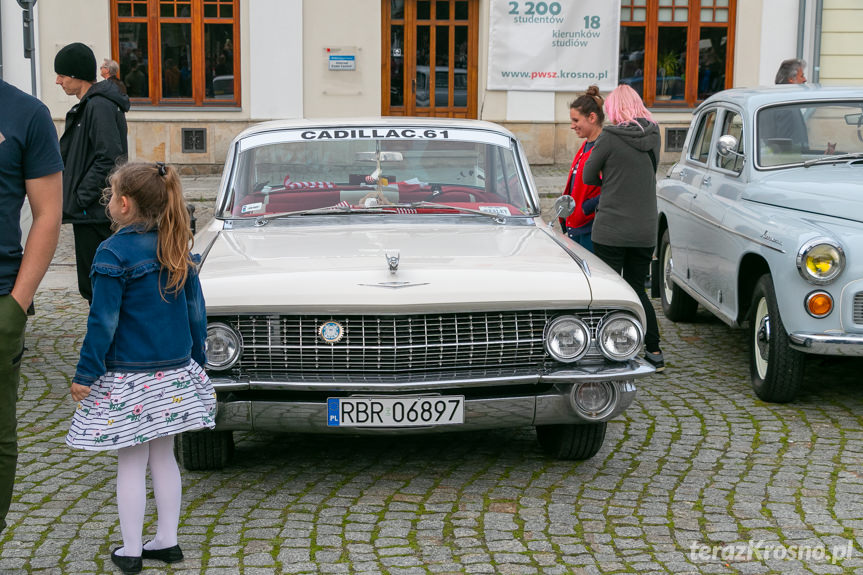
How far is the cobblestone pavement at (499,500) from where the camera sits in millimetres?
4355

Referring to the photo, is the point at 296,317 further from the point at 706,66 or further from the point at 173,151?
the point at 706,66

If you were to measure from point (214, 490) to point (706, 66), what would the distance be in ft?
56.5

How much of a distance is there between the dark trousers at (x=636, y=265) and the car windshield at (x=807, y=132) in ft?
3.30

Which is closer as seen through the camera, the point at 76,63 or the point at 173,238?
the point at 173,238

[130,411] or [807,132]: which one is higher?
[807,132]

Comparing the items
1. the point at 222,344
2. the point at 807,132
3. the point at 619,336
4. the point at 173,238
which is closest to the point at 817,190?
the point at 807,132

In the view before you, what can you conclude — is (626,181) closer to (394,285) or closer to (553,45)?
(394,285)

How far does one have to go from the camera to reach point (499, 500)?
5.01 metres

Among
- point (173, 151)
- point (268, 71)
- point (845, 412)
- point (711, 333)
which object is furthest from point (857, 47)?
point (845, 412)

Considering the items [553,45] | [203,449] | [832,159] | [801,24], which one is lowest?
[203,449]

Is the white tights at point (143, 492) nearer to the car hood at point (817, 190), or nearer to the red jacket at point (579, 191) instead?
the car hood at point (817, 190)

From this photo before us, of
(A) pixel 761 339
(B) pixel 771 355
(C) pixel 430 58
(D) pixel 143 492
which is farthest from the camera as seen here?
(C) pixel 430 58

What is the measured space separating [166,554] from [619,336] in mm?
2013

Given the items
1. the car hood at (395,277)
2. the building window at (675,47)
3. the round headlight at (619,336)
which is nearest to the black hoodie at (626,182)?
the car hood at (395,277)
